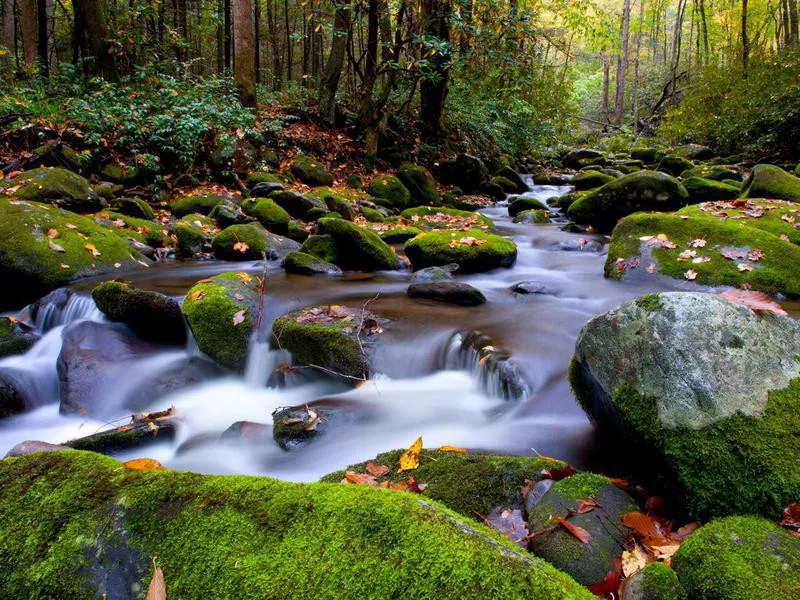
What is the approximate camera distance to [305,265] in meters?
7.08

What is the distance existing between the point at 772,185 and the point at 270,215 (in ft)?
30.0

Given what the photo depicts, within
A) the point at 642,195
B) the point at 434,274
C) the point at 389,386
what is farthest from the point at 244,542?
the point at 642,195

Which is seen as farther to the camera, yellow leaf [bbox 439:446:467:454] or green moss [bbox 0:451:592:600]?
yellow leaf [bbox 439:446:467:454]

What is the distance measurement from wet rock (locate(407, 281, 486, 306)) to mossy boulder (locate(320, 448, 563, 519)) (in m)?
3.15

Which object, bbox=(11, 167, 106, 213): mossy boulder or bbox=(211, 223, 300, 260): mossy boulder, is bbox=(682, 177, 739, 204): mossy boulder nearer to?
bbox=(211, 223, 300, 260): mossy boulder

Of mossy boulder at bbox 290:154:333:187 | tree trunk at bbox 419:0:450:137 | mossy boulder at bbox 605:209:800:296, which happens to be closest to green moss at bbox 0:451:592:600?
mossy boulder at bbox 605:209:800:296

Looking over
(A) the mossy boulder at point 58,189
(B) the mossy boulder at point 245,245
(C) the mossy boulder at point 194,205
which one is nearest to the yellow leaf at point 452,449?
(B) the mossy boulder at point 245,245

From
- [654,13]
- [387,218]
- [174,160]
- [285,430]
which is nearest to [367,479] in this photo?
[285,430]

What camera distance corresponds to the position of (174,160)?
10844 millimetres

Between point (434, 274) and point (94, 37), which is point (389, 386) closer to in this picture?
point (434, 274)

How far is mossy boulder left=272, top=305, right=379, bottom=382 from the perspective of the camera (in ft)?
14.9

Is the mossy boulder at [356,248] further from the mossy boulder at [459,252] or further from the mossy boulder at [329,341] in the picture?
the mossy boulder at [329,341]

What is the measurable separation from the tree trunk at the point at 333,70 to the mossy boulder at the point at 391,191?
307 cm

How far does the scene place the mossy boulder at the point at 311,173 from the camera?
40.0 feet
